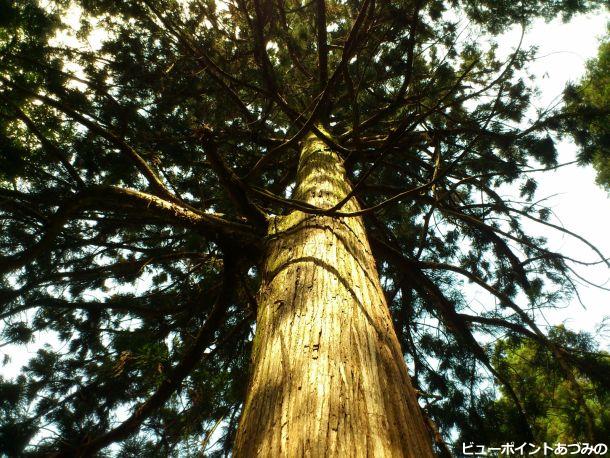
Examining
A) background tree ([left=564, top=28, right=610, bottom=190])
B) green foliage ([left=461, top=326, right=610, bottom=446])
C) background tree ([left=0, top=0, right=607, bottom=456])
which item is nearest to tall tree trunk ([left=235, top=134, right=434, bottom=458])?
background tree ([left=0, top=0, right=607, bottom=456])

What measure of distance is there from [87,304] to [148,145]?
144 centimetres

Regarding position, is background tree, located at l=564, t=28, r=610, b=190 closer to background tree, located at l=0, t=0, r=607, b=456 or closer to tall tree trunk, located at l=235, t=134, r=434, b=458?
background tree, located at l=0, t=0, r=607, b=456

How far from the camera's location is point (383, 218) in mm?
4605

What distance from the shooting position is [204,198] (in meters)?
3.66

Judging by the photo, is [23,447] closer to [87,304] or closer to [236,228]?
[87,304]

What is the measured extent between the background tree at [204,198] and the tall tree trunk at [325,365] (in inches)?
21.8

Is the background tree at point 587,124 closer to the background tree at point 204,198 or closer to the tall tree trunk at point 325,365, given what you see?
the background tree at point 204,198

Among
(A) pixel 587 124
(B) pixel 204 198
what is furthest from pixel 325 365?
(A) pixel 587 124

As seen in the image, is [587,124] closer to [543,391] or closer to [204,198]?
[543,391]

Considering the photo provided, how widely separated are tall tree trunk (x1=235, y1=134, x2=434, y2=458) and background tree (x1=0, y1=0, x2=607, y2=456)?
55 cm

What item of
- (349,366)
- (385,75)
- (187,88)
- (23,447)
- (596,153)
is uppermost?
(385,75)

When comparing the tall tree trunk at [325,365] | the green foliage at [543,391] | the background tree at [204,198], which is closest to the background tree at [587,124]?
the background tree at [204,198]

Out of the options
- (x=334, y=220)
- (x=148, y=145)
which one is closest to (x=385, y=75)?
(x=148, y=145)

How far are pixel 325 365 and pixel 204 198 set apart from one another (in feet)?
9.50
